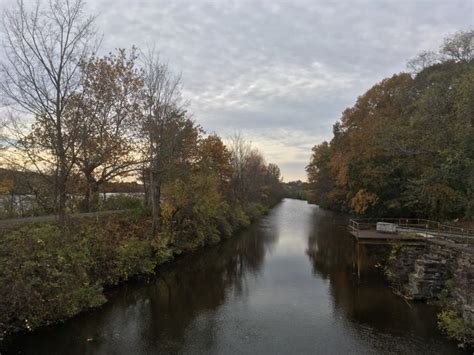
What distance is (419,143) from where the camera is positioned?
77.4 ft

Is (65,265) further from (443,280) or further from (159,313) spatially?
(443,280)

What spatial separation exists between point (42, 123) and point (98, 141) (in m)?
4.47

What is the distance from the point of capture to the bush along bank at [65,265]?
484 inches

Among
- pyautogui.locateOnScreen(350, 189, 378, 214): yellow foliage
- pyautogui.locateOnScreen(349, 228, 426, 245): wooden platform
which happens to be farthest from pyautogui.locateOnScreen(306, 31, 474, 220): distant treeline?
pyautogui.locateOnScreen(349, 228, 426, 245): wooden platform

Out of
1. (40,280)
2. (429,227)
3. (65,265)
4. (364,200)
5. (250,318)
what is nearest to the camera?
(40,280)

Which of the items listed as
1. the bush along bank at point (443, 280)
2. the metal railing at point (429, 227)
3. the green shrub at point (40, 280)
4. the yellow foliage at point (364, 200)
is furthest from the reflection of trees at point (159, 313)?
the yellow foliage at point (364, 200)

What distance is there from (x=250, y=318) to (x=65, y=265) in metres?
7.38

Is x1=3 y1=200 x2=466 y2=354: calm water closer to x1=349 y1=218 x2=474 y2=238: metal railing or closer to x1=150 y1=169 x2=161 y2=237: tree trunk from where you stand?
x1=150 y1=169 x2=161 y2=237: tree trunk

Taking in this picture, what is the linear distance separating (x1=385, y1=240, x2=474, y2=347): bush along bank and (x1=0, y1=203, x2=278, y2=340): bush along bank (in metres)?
13.2

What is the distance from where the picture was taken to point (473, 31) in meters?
22.5

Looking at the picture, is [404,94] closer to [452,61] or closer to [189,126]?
[452,61]

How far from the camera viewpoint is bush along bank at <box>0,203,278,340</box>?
12281mm

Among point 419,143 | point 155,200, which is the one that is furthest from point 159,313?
point 419,143

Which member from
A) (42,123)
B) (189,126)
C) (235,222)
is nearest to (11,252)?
(42,123)
